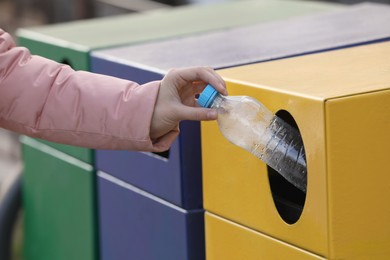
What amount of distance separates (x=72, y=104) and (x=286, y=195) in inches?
22.3

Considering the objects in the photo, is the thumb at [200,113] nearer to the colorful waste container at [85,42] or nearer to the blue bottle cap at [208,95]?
the blue bottle cap at [208,95]

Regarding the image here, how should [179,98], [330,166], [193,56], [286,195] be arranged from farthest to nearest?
[193,56], [286,195], [179,98], [330,166]

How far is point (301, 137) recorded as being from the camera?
2252mm

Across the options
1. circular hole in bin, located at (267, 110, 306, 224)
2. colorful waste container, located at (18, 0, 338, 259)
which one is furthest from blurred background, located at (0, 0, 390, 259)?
circular hole in bin, located at (267, 110, 306, 224)

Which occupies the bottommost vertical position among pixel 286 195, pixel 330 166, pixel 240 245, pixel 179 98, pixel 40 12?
pixel 40 12

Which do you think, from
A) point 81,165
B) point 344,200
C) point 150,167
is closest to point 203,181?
point 150,167

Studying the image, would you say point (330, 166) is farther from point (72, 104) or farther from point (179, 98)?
point (72, 104)

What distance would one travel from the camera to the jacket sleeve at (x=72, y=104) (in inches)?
90.1

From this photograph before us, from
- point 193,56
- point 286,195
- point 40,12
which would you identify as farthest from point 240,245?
point 40,12

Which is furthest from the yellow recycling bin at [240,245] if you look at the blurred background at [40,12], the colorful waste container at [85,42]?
the blurred background at [40,12]

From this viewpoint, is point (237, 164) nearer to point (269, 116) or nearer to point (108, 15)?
point (269, 116)

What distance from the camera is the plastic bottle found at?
2258 mm

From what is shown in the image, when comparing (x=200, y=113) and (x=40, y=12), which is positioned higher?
(x=200, y=113)

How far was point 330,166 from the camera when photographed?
2131mm
